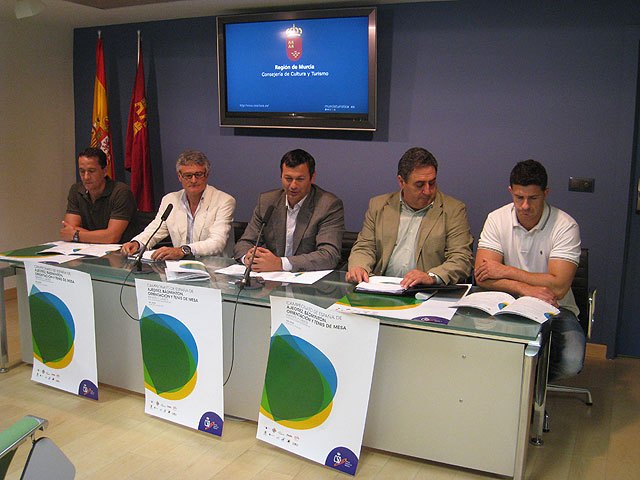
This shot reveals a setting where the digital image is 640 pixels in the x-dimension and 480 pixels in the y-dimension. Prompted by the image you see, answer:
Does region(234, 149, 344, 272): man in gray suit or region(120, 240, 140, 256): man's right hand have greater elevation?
region(234, 149, 344, 272): man in gray suit

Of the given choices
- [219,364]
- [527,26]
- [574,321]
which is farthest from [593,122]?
[219,364]

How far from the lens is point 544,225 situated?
122 inches

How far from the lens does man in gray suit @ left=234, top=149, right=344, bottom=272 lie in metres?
3.44

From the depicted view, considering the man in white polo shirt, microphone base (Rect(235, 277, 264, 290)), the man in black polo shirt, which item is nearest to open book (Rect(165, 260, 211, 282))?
microphone base (Rect(235, 277, 264, 290))

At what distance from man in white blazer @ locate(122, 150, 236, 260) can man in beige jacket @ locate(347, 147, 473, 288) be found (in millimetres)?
→ 883

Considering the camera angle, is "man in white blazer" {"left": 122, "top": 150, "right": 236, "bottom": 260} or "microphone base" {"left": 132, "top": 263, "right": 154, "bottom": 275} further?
"man in white blazer" {"left": 122, "top": 150, "right": 236, "bottom": 260}

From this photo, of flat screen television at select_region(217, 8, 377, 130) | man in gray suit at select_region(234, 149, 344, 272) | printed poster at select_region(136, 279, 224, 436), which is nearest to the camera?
printed poster at select_region(136, 279, 224, 436)

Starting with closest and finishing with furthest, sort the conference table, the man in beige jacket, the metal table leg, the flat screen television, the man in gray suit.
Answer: the conference table < the man in beige jacket < the man in gray suit < the metal table leg < the flat screen television

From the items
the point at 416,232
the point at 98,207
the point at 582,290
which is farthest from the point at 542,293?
the point at 98,207

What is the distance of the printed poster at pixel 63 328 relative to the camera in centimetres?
317

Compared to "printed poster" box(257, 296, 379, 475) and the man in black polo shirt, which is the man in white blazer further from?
"printed poster" box(257, 296, 379, 475)

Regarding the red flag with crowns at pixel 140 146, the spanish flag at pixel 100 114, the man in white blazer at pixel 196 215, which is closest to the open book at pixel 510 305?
the man in white blazer at pixel 196 215

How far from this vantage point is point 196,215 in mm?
3852

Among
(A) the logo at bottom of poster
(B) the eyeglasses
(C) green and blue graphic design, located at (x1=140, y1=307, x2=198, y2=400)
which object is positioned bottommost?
(A) the logo at bottom of poster
